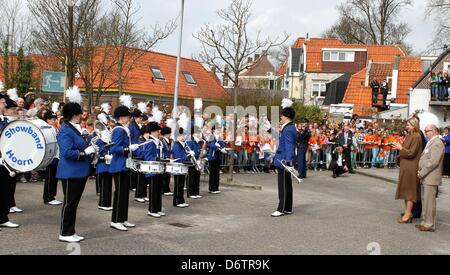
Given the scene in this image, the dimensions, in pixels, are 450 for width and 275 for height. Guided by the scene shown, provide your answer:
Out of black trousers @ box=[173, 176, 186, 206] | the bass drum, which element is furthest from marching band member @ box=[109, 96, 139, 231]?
black trousers @ box=[173, 176, 186, 206]

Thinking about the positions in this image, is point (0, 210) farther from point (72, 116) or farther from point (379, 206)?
point (379, 206)

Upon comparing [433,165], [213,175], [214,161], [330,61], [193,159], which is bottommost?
[213,175]

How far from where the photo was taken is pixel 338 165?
2025cm

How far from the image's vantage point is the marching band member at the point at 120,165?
9230 mm

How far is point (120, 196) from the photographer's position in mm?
9383

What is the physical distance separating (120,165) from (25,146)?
1.52m

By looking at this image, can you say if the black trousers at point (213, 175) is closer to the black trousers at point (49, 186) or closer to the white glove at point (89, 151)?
the black trousers at point (49, 186)

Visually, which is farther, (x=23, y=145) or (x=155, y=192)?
(x=155, y=192)

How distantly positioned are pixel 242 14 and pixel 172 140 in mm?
5916

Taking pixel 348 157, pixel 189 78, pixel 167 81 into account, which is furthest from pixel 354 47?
pixel 348 157

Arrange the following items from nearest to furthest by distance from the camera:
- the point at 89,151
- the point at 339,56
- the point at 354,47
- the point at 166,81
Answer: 1. the point at 89,151
2. the point at 166,81
3. the point at 354,47
4. the point at 339,56

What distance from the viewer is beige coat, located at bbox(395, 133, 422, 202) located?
1122cm

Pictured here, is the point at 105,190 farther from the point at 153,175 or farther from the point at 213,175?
the point at 213,175
